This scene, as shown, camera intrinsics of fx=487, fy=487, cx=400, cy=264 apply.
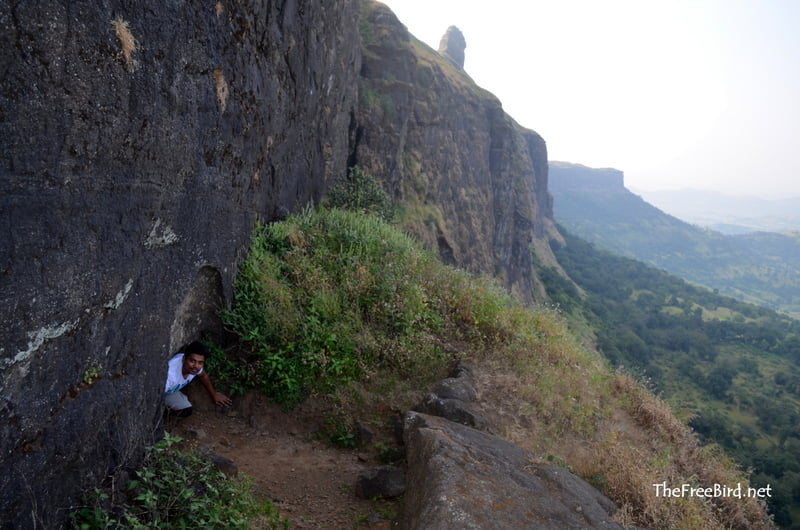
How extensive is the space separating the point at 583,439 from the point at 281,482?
3738 millimetres

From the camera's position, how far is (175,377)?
4.85 meters

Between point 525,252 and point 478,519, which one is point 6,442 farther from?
point 525,252

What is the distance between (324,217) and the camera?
823 cm

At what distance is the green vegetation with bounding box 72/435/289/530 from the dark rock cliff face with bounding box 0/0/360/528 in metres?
0.17

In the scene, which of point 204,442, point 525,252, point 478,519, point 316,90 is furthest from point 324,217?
point 525,252

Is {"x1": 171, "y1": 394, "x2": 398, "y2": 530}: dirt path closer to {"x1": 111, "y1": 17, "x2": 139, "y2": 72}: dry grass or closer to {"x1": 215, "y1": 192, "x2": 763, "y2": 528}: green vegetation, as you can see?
{"x1": 215, "y1": 192, "x2": 763, "y2": 528}: green vegetation

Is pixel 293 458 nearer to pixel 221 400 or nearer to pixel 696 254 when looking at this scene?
pixel 221 400

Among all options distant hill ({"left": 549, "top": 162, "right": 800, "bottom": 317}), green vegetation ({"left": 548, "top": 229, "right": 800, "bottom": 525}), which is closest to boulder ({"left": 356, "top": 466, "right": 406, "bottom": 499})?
green vegetation ({"left": 548, "top": 229, "right": 800, "bottom": 525})

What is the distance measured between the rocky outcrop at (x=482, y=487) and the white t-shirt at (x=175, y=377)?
7.55 ft

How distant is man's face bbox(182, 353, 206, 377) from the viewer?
497 cm

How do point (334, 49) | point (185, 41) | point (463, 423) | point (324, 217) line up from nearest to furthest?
point (185, 41) < point (463, 423) < point (324, 217) < point (334, 49)

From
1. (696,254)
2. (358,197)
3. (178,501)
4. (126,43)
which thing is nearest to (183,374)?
(178,501)

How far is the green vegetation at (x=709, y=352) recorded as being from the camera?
98.9 ft

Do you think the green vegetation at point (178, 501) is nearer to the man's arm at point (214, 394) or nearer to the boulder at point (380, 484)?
the boulder at point (380, 484)
